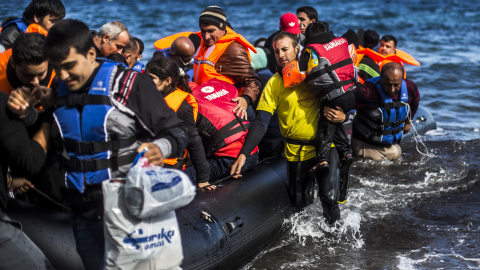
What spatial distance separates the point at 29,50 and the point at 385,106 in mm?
4243

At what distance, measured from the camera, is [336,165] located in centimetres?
473

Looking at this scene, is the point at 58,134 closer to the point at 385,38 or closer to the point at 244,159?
the point at 244,159

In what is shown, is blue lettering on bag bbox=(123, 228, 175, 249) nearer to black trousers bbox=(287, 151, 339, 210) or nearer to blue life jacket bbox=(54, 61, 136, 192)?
blue life jacket bbox=(54, 61, 136, 192)

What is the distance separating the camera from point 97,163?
297 centimetres

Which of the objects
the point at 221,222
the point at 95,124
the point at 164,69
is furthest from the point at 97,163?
the point at 221,222

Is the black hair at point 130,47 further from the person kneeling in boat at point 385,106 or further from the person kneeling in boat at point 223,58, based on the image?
the person kneeling in boat at point 385,106

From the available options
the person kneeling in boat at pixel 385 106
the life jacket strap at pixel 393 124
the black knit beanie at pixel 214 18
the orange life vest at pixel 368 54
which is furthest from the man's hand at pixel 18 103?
the orange life vest at pixel 368 54

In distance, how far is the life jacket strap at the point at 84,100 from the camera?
2.90 m

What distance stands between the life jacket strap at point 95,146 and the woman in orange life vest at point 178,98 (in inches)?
54.1

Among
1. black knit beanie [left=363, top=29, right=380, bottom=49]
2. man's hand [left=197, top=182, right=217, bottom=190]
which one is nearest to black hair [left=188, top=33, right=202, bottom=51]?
man's hand [left=197, top=182, right=217, bottom=190]

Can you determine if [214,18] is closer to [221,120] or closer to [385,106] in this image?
[221,120]

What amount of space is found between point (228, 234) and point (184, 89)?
3.79 feet

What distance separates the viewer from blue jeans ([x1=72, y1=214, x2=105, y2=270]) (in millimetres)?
3016

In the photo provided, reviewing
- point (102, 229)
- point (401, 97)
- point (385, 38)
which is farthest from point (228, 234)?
A: point (385, 38)
